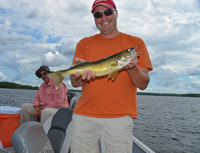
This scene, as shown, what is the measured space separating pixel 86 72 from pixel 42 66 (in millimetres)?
5622

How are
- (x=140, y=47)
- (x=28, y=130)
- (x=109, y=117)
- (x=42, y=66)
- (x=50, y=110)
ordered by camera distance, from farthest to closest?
(x=42, y=66) < (x=50, y=110) < (x=140, y=47) < (x=109, y=117) < (x=28, y=130)

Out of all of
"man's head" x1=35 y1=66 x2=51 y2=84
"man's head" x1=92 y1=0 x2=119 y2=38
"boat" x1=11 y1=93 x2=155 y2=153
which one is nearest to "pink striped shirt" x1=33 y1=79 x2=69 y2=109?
"man's head" x1=35 y1=66 x2=51 y2=84

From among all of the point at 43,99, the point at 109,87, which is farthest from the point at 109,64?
the point at 43,99

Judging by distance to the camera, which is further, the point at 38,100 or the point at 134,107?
the point at 38,100

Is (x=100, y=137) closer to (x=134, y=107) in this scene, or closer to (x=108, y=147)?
(x=108, y=147)

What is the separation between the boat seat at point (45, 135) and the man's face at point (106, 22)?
1732mm

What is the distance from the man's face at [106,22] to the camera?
9.60ft

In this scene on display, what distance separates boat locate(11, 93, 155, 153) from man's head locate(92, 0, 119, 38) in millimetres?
1735

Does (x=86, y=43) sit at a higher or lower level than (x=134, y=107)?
higher

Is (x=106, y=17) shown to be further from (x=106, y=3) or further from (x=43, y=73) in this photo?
(x=43, y=73)

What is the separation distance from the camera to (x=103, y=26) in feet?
9.68

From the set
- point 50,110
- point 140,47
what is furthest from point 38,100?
point 140,47

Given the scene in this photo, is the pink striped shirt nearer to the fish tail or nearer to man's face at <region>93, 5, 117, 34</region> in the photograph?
the fish tail

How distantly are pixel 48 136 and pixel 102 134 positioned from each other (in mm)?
1485
